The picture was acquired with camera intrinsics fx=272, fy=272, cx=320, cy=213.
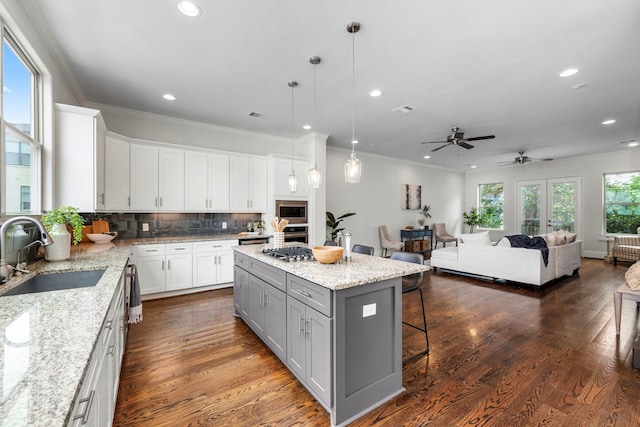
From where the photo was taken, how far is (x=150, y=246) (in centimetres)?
390

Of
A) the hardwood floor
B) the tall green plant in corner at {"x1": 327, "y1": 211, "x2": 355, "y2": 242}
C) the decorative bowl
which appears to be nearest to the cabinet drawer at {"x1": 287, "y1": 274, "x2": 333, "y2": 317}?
the hardwood floor

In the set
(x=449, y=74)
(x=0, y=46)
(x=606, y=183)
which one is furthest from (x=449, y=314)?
(x=606, y=183)

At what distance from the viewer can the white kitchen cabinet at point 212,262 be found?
4.25m

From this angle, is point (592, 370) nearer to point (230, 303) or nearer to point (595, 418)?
point (595, 418)

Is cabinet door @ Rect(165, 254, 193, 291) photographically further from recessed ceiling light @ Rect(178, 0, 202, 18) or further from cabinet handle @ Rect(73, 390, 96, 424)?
cabinet handle @ Rect(73, 390, 96, 424)

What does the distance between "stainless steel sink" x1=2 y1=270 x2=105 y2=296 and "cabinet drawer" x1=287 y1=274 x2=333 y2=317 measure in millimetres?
1507

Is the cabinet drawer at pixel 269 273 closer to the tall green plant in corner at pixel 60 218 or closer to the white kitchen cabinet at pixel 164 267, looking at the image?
the tall green plant in corner at pixel 60 218

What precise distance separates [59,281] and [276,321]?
1.61m

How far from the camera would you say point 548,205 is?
26.7 ft

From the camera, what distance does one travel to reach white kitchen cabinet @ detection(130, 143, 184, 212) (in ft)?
13.2

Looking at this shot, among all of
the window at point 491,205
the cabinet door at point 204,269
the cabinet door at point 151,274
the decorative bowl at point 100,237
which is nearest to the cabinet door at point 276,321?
the cabinet door at point 204,269

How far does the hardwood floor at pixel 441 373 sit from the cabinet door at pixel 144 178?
1527 mm

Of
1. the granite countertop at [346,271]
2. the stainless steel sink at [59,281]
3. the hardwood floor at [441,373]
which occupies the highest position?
the granite countertop at [346,271]

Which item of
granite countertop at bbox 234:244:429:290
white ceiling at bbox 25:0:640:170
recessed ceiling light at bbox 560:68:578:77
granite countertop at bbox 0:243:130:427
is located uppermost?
white ceiling at bbox 25:0:640:170
